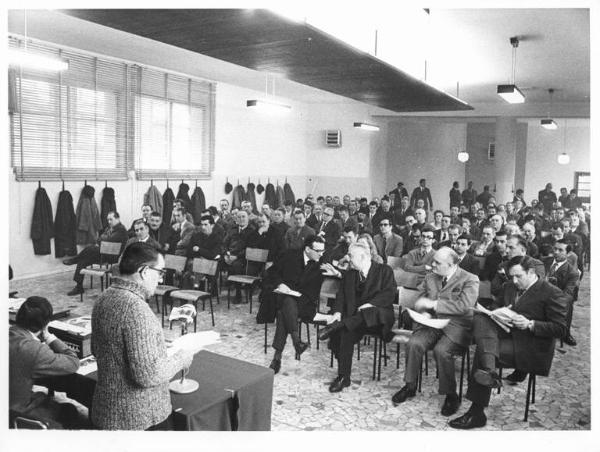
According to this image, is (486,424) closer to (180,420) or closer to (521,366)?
(521,366)

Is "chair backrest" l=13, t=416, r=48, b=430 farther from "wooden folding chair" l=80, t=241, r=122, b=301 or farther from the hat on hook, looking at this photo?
the hat on hook

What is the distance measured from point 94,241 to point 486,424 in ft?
27.4

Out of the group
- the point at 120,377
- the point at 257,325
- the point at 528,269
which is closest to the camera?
the point at 120,377

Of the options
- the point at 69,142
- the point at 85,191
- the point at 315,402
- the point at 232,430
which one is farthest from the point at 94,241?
the point at 232,430

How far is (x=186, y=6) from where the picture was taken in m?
4.49

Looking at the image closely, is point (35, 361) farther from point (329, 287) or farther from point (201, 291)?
point (201, 291)

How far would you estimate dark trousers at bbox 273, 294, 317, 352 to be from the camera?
20.2 ft

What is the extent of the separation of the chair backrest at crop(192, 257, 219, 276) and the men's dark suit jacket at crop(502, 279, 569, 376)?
395 centimetres

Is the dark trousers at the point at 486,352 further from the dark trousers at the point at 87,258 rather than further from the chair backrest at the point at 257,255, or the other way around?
the dark trousers at the point at 87,258

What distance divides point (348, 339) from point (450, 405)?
115 cm

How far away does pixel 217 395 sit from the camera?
3.36m

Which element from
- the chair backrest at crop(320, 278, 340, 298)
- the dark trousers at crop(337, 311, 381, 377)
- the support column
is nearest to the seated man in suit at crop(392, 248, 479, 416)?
the dark trousers at crop(337, 311, 381, 377)

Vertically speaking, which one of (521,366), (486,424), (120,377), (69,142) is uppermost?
(69,142)

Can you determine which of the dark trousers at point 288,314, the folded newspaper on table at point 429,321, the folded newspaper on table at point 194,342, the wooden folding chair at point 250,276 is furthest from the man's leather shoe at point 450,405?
the wooden folding chair at point 250,276
